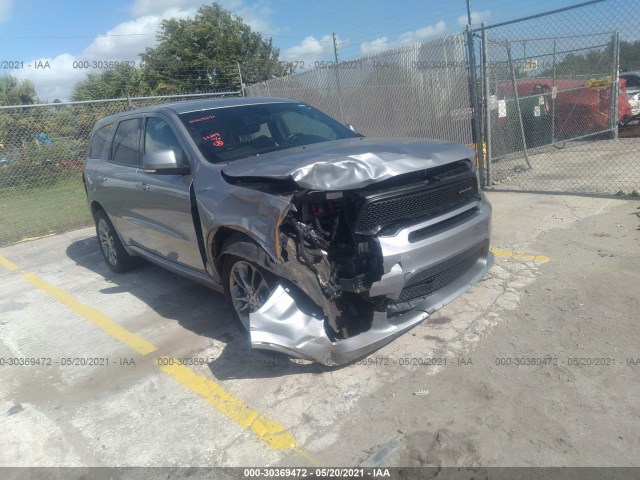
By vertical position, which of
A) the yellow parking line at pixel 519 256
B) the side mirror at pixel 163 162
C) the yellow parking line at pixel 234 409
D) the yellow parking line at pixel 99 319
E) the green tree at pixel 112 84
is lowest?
the yellow parking line at pixel 234 409

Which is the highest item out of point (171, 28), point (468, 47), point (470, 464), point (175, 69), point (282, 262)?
point (171, 28)

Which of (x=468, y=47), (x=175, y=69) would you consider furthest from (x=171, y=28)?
(x=468, y=47)

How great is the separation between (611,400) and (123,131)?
503 centimetres

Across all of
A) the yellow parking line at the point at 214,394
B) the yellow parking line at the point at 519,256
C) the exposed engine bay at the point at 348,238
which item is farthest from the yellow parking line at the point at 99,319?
the yellow parking line at the point at 519,256

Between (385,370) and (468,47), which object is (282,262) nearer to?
(385,370)

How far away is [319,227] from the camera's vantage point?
3.33 m

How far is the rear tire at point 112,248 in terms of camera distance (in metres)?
6.12

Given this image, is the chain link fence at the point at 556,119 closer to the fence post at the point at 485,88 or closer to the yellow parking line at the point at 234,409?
the fence post at the point at 485,88

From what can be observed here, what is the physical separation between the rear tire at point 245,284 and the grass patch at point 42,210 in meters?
6.65

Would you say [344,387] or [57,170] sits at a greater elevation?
[57,170]

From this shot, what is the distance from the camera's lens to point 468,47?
7.85 metres

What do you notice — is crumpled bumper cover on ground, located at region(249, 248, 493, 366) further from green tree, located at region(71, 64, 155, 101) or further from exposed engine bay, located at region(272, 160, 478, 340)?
green tree, located at region(71, 64, 155, 101)

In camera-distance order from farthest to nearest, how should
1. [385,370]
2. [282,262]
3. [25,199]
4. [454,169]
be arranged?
[25,199] → [454,169] → [385,370] → [282,262]

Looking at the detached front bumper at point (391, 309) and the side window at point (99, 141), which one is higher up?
the side window at point (99, 141)
